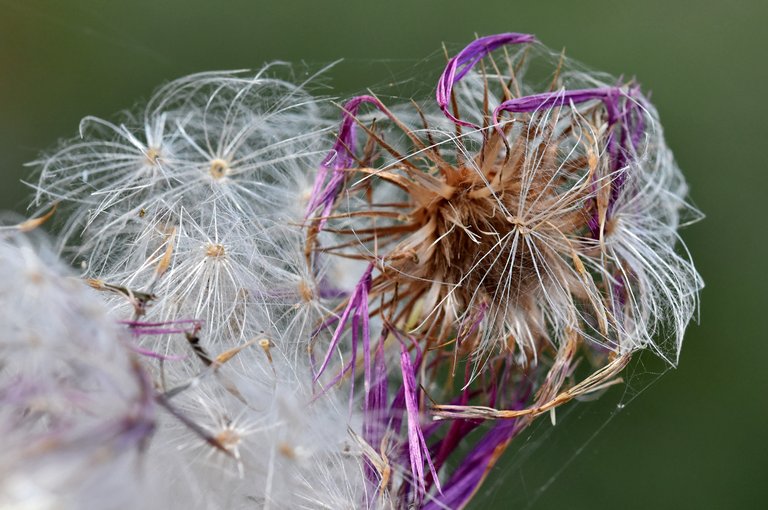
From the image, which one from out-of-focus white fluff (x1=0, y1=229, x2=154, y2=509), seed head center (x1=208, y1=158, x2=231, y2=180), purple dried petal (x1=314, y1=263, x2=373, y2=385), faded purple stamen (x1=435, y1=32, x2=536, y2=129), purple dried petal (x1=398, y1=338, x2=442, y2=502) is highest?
faded purple stamen (x1=435, y1=32, x2=536, y2=129)

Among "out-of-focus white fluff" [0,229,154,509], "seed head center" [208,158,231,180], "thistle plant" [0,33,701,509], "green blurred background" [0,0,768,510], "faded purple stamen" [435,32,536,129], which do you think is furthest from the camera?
"green blurred background" [0,0,768,510]

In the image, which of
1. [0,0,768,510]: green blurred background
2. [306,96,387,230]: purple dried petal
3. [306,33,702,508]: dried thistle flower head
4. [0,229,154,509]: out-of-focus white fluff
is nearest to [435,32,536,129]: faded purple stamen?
[306,33,702,508]: dried thistle flower head

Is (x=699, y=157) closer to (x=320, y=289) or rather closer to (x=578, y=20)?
(x=578, y=20)

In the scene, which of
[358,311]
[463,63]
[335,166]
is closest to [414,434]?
[358,311]

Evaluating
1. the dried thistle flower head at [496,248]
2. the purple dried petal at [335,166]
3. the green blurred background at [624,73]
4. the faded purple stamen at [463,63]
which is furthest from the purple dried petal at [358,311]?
the green blurred background at [624,73]

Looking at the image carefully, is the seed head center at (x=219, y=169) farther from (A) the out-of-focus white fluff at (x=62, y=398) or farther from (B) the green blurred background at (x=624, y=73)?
(B) the green blurred background at (x=624, y=73)

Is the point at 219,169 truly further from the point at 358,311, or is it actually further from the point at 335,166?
the point at 358,311

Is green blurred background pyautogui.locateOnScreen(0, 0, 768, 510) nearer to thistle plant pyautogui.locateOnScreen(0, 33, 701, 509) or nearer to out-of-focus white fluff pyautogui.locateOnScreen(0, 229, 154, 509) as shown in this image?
thistle plant pyautogui.locateOnScreen(0, 33, 701, 509)

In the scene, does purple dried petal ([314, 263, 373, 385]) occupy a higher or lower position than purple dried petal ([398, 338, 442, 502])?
higher
